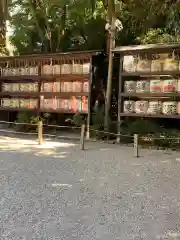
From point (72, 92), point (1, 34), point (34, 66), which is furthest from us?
point (1, 34)

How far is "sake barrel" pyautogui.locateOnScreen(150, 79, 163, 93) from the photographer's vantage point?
12758mm

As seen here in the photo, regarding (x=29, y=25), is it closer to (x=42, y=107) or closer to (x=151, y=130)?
(x=42, y=107)

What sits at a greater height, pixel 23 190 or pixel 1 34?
pixel 1 34

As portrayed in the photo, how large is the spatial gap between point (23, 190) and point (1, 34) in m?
12.6

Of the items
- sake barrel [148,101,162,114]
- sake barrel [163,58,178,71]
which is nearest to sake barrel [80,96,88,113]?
sake barrel [148,101,162,114]

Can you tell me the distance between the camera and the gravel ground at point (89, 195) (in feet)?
15.8

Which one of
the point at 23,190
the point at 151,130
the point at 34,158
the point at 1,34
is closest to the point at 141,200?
the point at 23,190

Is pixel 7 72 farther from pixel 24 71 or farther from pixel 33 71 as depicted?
pixel 33 71

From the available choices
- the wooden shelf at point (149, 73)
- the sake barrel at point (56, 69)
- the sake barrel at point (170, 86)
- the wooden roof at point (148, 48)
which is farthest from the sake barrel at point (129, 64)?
the sake barrel at point (56, 69)

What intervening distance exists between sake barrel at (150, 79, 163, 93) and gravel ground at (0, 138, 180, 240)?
2.70 meters

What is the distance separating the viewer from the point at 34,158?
32.7 feet

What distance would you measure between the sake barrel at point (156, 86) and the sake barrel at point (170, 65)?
467mm

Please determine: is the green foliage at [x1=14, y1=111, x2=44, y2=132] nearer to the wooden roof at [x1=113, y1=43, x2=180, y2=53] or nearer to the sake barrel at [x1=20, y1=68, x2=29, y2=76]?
the sake barrel at [x1=20, y1=68, x2=29, y2=76]

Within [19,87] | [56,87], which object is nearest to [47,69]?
[56,87]
